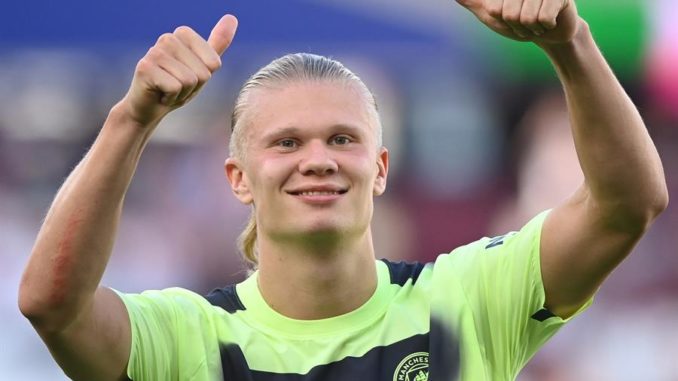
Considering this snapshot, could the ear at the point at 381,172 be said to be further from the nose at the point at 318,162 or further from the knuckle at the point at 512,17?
the knuckle at the point at 512,17

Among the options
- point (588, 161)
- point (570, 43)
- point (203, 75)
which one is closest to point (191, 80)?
point (203, 75)

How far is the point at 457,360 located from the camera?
3.62 meters

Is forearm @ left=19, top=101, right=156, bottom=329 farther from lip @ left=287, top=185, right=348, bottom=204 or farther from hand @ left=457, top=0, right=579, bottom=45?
hand @ left=457, top=0, right=579, bottom=45

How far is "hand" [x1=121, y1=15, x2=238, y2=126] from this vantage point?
318cm

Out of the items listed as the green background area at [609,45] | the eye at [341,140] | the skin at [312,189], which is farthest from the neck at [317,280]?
the green background area at [609,45]

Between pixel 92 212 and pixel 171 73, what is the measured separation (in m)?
0.41

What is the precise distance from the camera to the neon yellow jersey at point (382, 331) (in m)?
3.59

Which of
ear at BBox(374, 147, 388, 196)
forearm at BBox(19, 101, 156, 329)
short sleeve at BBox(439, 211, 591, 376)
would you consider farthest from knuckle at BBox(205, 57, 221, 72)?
short sleeve at BBox(439, 211, 591, 376)

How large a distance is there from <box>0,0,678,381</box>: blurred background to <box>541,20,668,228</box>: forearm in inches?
184

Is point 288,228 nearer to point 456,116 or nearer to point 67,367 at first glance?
point 67,367

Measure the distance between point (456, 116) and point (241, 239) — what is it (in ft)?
15.7

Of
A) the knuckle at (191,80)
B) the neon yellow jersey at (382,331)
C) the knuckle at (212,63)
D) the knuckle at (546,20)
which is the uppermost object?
the knuckle at (546,20)

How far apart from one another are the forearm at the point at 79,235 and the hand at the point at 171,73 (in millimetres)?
84

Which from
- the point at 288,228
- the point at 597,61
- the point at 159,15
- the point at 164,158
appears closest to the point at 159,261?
the point at 164,158
